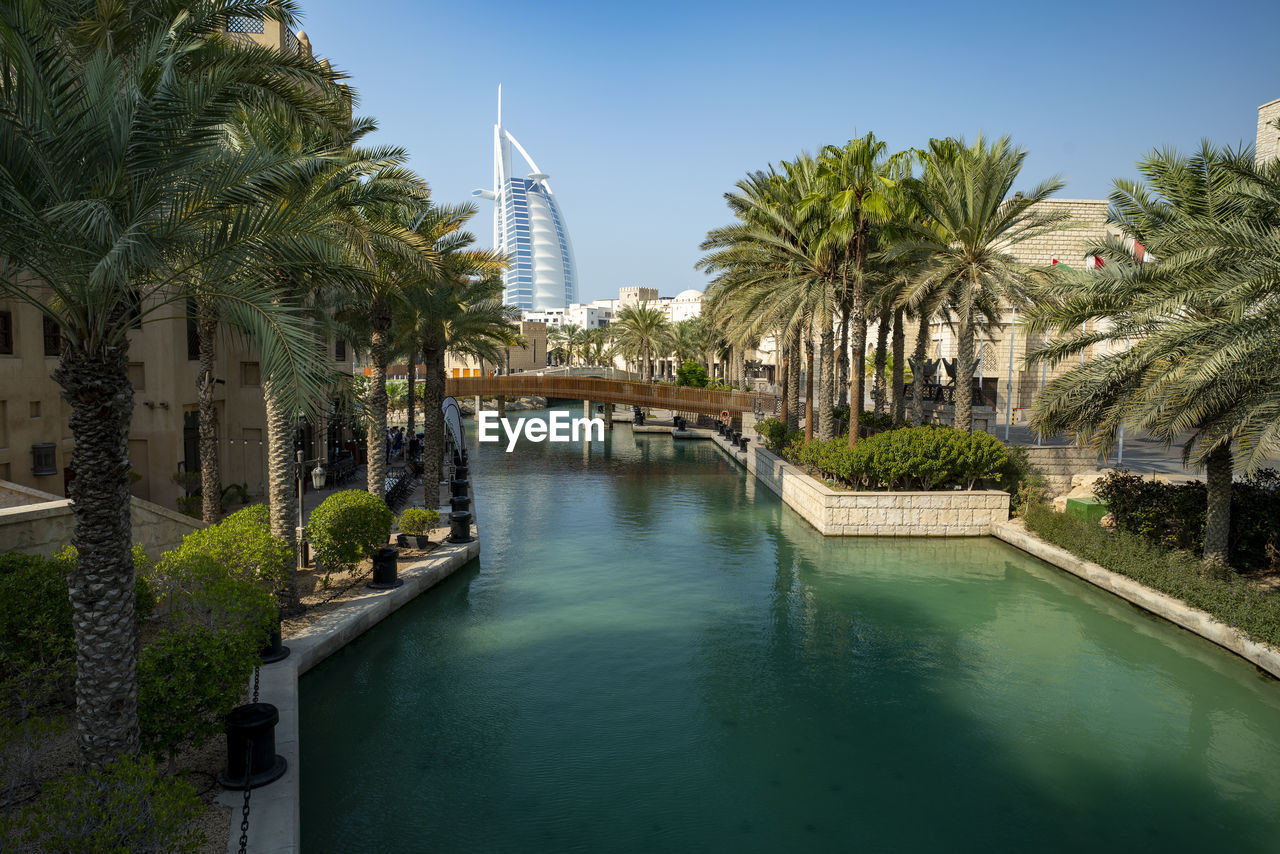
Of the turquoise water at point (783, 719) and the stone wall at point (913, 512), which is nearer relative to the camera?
the turquoise water at point (783, 719)

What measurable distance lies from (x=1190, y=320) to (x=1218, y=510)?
361 centimetres

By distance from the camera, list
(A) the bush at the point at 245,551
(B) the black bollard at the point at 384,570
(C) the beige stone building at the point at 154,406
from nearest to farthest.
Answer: (A) the bush at the point at 245,551 < (B) the black bollard at the point at 384,570 < (C) the beige stone building at the point at 154,406

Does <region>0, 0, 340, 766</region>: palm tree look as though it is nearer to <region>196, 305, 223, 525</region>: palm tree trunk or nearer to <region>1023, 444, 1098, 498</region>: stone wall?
<region>196, 305, 223, 525</region>: palm tree trunk

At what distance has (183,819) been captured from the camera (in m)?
5.61

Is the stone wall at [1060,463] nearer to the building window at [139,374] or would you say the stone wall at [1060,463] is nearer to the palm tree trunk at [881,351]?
the palm tree trunk at [881,351]

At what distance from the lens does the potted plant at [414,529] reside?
17.6 meters

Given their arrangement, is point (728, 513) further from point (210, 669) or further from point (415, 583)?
point (210, 669)

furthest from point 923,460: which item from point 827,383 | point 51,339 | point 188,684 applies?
point 51,339

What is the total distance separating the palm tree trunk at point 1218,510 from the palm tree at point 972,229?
24.2 feet

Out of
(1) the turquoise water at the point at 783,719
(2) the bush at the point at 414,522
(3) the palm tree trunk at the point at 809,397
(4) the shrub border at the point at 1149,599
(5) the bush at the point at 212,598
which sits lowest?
(1) the turquoise water at the point at 783,719

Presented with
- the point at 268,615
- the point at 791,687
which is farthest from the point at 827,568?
the point at 268,615

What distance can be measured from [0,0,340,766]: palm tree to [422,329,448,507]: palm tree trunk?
47.1 ft

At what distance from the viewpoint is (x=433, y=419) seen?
2178 centimetres

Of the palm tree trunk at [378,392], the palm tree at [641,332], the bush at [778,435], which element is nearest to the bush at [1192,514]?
the bush at [778,435]
